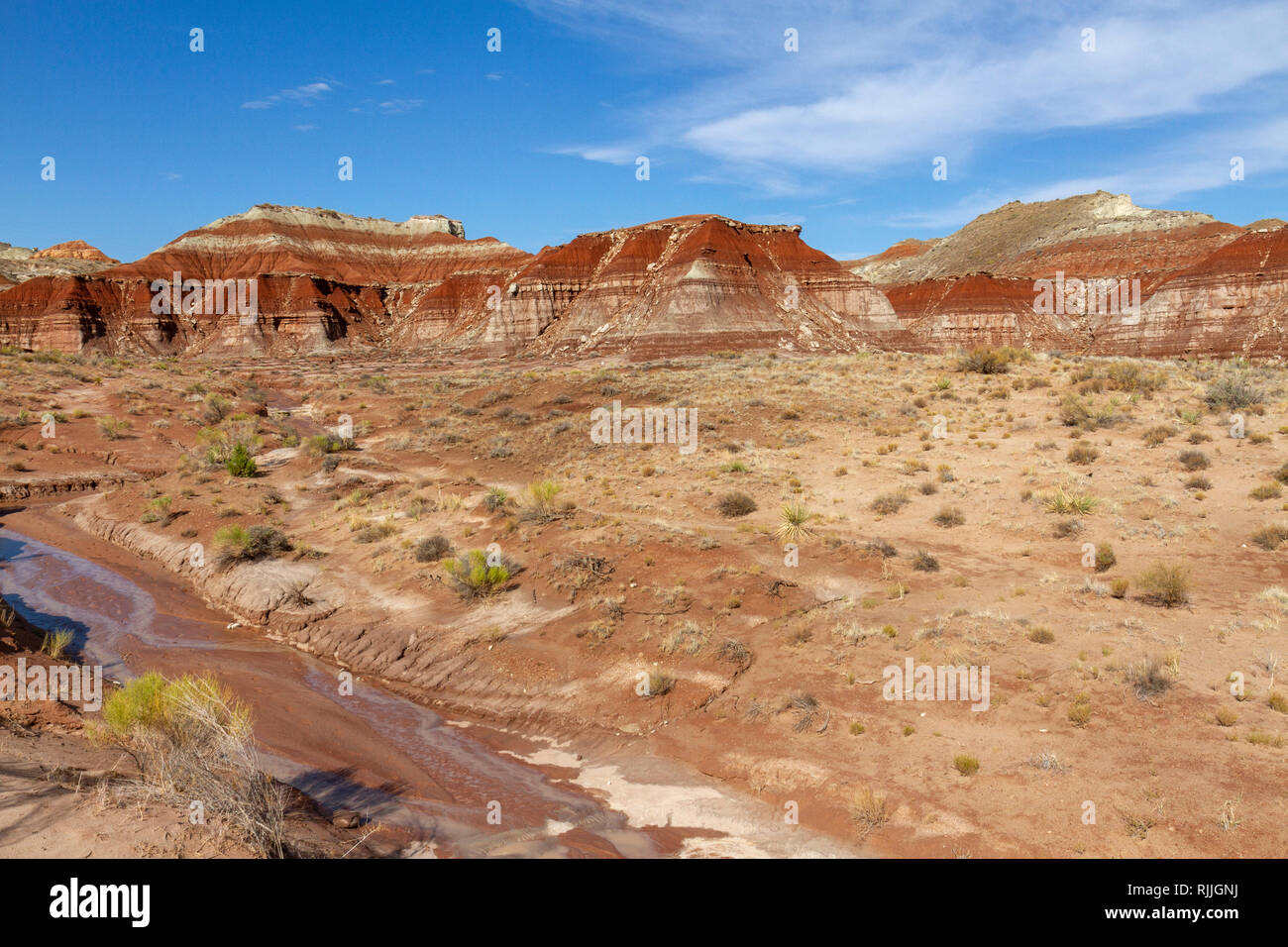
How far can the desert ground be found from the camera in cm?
777

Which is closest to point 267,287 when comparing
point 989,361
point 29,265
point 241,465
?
point 29,265

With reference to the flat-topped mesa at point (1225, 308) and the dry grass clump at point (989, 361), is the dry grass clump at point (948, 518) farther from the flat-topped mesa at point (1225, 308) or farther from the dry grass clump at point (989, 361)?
the flat-topped mesa at point (1225, 308)

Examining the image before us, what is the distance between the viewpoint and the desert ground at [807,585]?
7773 mm

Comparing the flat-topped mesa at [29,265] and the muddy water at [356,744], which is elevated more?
the flat-topped mesa at [29,265]

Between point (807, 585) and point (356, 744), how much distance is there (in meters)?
8.06

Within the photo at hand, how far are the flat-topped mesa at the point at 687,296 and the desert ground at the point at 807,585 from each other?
34293 millimetres

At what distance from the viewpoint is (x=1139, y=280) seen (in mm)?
76188

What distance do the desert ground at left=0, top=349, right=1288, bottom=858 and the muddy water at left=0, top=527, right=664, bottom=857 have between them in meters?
0.37

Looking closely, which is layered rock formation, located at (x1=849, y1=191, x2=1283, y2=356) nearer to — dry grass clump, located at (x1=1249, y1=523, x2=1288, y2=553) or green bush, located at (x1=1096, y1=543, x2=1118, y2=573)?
dry grass clump, located at (x1=1249, y1=523, x2=1288, y2=553)

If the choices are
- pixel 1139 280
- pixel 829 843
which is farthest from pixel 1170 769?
pixel 1139 280

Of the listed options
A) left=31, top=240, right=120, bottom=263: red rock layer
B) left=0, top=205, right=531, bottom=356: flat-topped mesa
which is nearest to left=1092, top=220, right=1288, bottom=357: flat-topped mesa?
left=0, top=205, right=531, bottom=356: flat-topped mesa

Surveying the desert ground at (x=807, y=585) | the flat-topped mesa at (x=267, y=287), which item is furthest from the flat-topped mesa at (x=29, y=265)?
the desert ground at (x=807, y=585)
